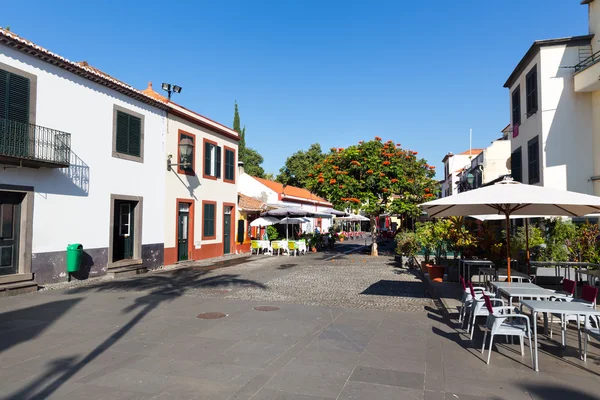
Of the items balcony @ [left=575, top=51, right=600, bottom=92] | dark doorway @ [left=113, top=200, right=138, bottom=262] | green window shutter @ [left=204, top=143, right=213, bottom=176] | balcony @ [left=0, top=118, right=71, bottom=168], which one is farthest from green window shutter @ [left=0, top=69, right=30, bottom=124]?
balcony @ [left=575, top=51, right=600, bottom=92]

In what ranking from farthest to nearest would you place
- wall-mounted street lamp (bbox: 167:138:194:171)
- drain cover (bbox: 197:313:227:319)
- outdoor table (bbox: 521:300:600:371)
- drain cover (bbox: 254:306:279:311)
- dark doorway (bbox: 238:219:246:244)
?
dark doorway (bbox: 238:219:246:244), wall-mounted street lamp (bbox: 167:138:194:171), drain cover (bbox: 254:306:279:311), drain cover (bbox: 197:313:227:319), outdoor table (bbox: 521:300:600:371)

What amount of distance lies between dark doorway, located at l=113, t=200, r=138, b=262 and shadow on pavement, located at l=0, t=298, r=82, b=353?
5.56m

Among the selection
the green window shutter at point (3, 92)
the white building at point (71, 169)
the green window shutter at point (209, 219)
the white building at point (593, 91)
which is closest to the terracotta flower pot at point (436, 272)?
the white building at point (593, 91)

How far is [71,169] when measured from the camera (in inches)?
499

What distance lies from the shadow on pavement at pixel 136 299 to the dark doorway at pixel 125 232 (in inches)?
71.4

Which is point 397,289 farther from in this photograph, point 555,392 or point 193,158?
point 193,158

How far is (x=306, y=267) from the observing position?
1747cm

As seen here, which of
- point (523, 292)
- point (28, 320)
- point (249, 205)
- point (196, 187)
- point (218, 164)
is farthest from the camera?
point (249, 205)

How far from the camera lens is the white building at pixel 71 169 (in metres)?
11.0

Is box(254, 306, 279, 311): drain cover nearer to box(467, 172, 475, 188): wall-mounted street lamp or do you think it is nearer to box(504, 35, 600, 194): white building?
box(504, 35, 600, 194): white building

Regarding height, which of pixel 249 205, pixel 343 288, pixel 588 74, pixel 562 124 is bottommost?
pixel 343 288

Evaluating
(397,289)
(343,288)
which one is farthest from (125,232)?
(397,289)

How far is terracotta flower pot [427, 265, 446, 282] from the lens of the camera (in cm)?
1259

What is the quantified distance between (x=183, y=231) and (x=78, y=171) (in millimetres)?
6274
